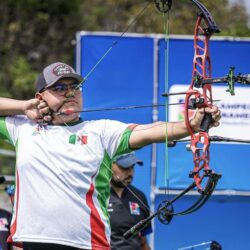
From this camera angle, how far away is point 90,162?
3.77 m

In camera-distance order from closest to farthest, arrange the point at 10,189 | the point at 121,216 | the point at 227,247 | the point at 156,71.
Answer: the point at 10,189 → the point at 121,216 → the point at 227,247 → the point at 156,71

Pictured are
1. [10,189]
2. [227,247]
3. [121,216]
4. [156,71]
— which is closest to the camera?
[10,189]

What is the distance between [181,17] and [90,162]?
42.1ft

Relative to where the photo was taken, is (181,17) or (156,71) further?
(181,17)

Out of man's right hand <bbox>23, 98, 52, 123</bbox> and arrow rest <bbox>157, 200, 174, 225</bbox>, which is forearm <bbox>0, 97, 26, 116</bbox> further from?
arrow rest <bbox>157, 200, 174, 225</bbox>

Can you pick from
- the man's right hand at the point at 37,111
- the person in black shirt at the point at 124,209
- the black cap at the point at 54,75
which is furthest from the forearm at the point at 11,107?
the person in black shirt at the point at 124,209

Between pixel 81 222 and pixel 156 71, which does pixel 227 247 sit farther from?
pixel 81 222

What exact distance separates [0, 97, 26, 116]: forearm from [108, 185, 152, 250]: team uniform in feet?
5.79

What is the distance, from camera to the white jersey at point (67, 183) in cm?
373

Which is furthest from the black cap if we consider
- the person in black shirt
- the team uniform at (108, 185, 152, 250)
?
the team uniform at (108, 185, 152, 250)

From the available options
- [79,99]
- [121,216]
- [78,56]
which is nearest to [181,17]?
[78,56]

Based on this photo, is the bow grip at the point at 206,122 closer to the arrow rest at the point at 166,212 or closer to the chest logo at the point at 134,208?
the arrow rest at the point at 166,212

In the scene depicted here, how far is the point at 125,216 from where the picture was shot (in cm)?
570

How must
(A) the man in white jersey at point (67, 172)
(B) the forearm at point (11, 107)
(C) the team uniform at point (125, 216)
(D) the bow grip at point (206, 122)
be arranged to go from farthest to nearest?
1. (C) the team uniform at point (125, 216)
2. (B) the forearm at point (11, 107)
3. (A) the man in white jersey at point (67, 172)
4. (D) the bow grip at point (206, 122)
